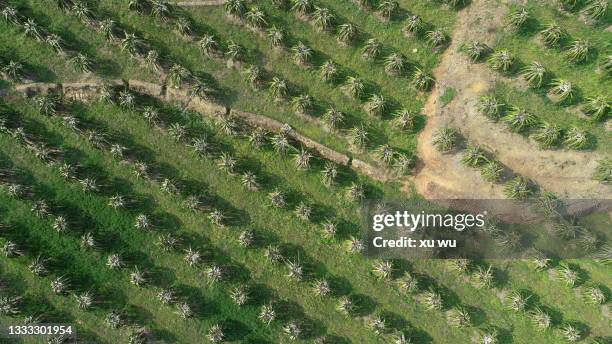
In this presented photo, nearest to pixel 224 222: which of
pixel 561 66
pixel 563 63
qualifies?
pixel 561 66

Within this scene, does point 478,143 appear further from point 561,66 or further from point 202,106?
point 202,106

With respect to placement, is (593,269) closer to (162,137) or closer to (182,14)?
(162,137)

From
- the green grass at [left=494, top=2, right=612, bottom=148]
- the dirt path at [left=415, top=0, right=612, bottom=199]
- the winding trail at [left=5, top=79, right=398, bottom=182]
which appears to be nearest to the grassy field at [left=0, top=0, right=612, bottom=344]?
the green grass at [left=494, top=2, right=612, bottom=148]

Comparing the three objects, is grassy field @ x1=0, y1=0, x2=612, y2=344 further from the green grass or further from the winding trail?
the winding trail

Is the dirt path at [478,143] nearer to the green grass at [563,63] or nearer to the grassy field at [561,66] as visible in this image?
the grassy field at [561,66]

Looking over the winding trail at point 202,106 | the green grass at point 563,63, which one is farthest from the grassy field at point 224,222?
the winding trail at point 202,106
